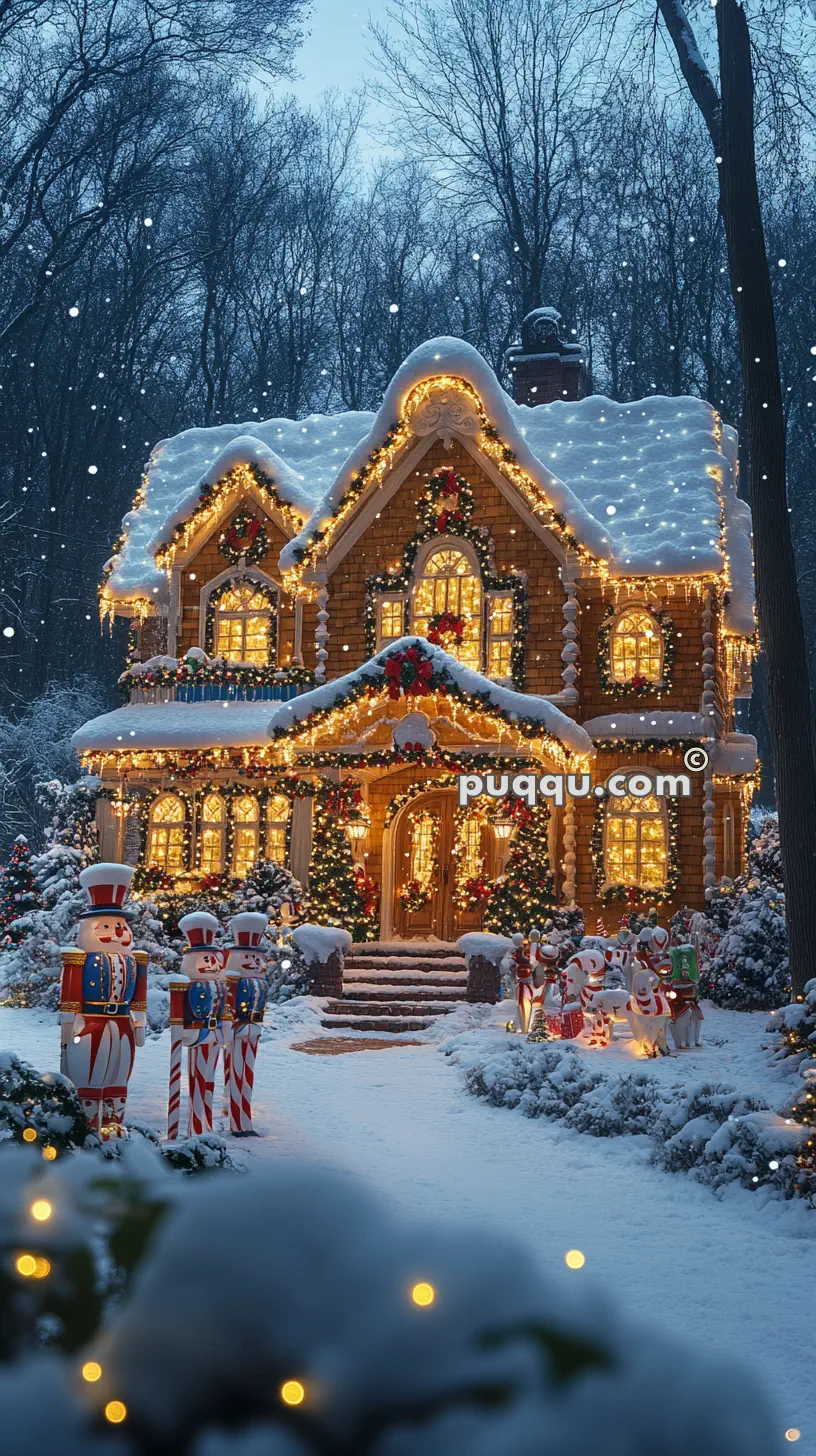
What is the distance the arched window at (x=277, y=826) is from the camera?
2330cm

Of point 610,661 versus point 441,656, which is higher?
point 610,661

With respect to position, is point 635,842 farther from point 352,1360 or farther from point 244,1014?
point 352,1360

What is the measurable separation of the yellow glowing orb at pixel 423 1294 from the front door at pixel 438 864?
20419 mm

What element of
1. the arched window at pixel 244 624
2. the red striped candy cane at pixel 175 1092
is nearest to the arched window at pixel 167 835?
the arched window at pixel 244 624

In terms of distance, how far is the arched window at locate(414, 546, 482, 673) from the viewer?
75.6ft

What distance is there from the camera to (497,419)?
22656 millimetres

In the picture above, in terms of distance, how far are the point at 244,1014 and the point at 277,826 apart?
1330 cm

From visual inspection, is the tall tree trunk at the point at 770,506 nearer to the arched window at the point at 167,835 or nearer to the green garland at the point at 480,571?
the green garland at the point at 480,571

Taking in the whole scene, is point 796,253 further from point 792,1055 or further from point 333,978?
point 792,1055

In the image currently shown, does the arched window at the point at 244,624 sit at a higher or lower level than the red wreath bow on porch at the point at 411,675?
higher

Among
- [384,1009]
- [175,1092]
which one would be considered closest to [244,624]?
[384,1009]

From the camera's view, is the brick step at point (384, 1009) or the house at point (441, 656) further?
the house at point (441, 656)

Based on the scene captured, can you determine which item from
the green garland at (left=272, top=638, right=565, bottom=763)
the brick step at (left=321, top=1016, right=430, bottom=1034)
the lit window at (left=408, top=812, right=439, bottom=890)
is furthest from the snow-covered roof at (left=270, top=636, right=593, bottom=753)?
the brick step at (left=321, top=1016, right=430, bottom=1034)

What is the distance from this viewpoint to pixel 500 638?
23.0 m
